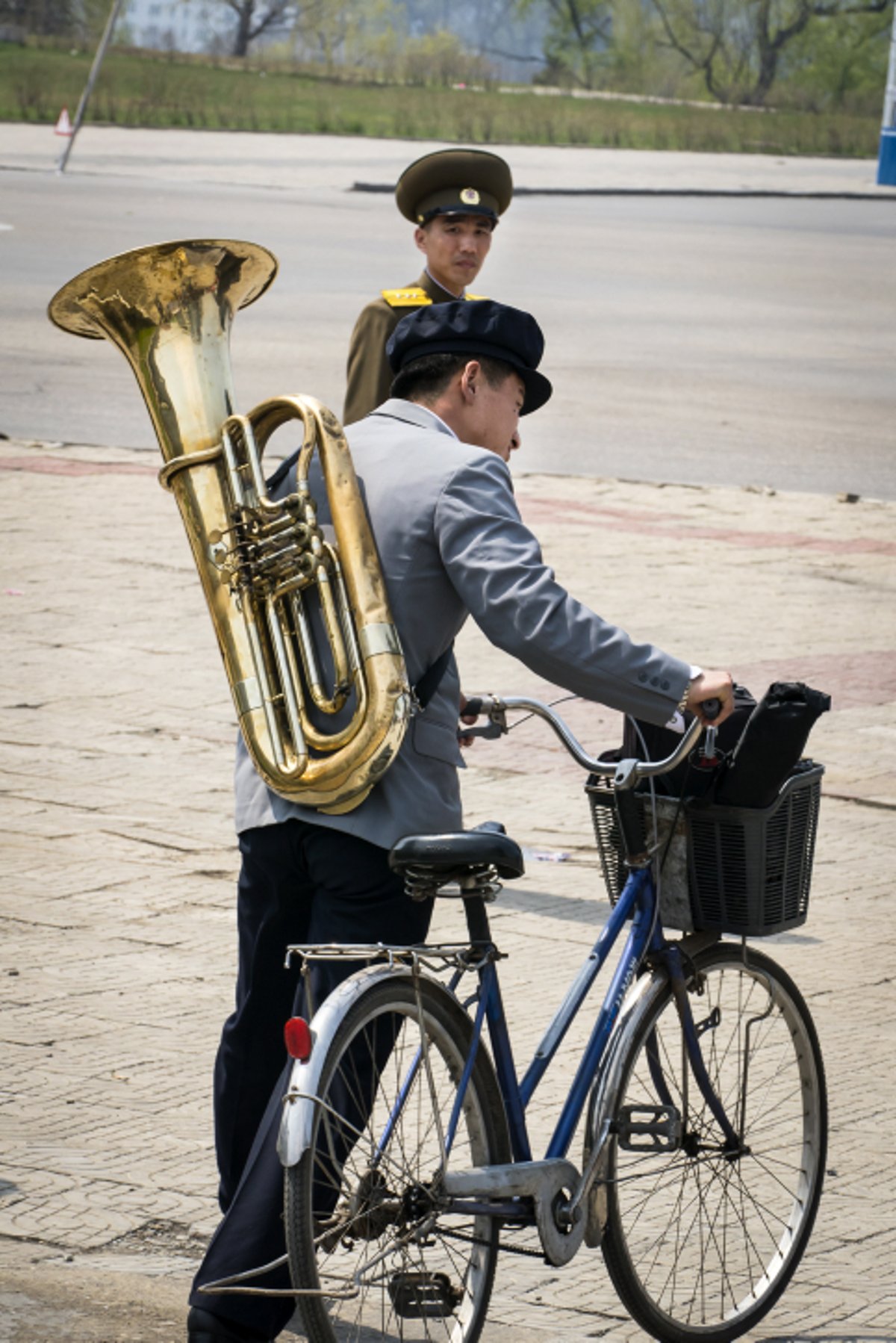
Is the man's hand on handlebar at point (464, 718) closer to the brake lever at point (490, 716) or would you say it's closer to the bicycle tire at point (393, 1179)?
the brake lever at point (490, 716)

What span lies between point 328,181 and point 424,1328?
33454mm

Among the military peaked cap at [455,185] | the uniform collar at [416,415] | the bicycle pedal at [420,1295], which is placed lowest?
the bicycle pedal at [420,1295]

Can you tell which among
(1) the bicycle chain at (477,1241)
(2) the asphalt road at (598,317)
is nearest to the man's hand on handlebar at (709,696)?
(1) the bicycle chain at (477,1241)

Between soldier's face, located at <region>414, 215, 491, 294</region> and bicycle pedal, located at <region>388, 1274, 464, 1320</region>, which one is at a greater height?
soldier's face, located at <region>414, 215, 491, 294</region>

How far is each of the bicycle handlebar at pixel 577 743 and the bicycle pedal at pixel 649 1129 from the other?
0.57m

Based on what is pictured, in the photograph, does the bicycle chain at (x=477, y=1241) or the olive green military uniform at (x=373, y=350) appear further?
the olive green military uniform at (x=373, y=350)

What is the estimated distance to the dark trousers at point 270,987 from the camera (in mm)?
3385

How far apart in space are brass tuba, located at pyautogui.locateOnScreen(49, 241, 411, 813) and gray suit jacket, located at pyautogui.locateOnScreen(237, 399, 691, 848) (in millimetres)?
58

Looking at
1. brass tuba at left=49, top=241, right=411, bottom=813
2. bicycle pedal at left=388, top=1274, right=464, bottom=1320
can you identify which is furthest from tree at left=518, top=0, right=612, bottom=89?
bicycle pedal at left=388, top=1274, right=464, bottom=1320

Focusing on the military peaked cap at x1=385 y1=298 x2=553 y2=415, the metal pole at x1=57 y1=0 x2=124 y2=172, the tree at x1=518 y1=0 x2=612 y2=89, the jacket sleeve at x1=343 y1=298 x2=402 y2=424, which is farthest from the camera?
the tree at x1=518 y1=0 x2=612 y2=89

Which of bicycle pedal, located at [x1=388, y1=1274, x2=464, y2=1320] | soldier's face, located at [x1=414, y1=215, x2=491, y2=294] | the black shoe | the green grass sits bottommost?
the black shoe

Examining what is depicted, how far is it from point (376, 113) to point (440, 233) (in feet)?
178

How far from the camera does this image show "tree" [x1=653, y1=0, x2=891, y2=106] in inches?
3066

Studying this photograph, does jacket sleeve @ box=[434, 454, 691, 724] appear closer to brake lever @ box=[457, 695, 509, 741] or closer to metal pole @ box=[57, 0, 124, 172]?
brake lever @ box=[457, 695, 509, 741]
